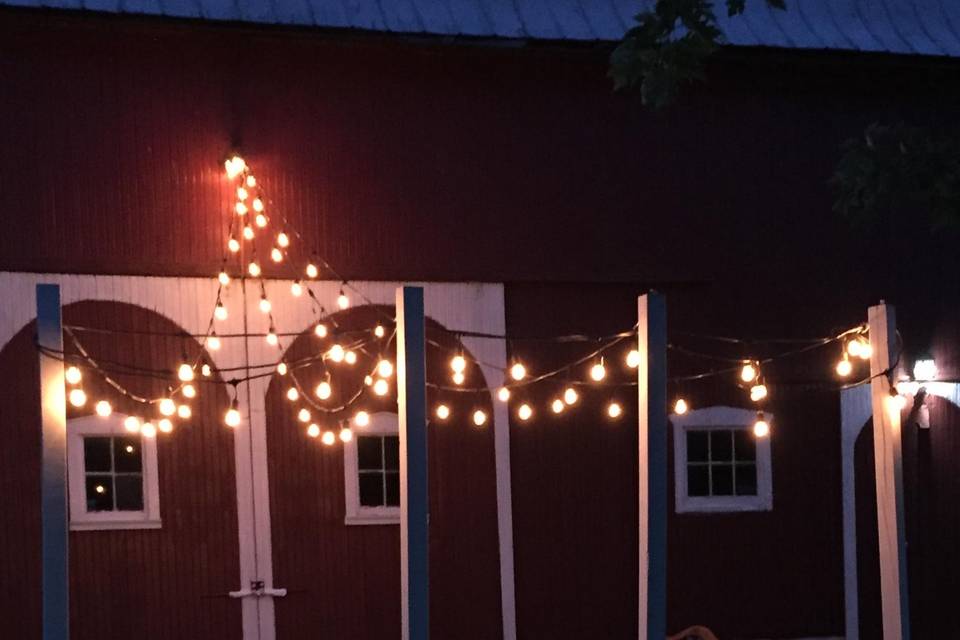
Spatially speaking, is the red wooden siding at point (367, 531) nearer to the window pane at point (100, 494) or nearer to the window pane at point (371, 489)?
the window pane at point (371, 489)

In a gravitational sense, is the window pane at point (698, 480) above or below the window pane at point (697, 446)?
below

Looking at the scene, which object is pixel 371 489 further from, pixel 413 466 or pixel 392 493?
pixel 413 466

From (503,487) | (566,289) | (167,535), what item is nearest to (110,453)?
(167,535)

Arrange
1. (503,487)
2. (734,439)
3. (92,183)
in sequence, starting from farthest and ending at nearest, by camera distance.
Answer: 1. (734,439)
2. (503,487)
3. (92,183)

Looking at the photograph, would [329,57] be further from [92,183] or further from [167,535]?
[167,535]

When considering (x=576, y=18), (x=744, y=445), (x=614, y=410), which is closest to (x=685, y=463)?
(x=744, y=445)

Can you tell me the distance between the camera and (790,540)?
899 centimetres

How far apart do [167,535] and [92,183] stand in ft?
9.18

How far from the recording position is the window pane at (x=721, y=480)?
9016mm

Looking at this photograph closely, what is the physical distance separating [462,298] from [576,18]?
8.58ft

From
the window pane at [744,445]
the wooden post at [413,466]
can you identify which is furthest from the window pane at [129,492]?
the window pane at [744,445]

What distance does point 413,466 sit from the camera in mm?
6113

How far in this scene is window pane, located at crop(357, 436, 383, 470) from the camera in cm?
838

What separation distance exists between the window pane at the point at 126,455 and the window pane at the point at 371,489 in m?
1.76
